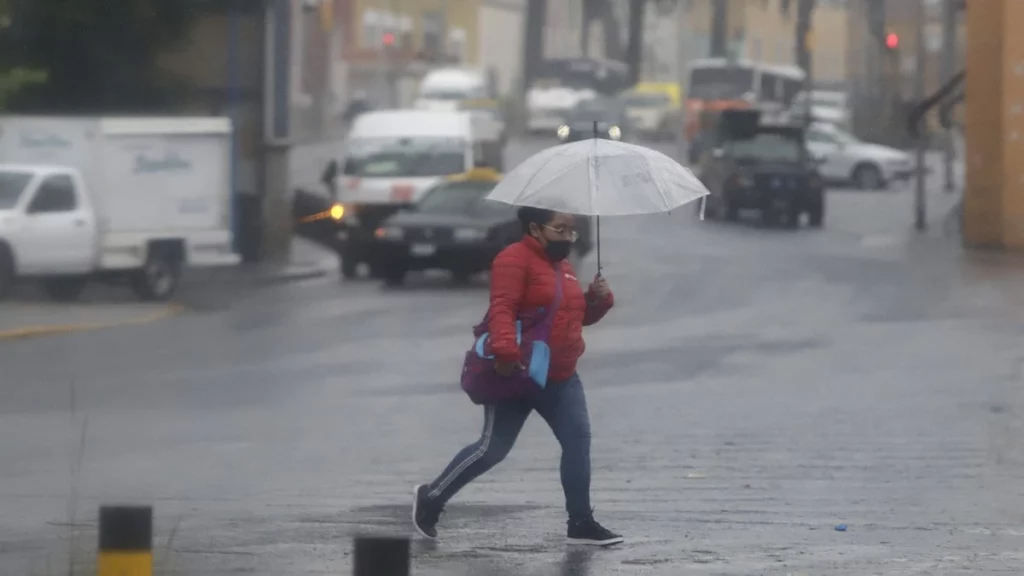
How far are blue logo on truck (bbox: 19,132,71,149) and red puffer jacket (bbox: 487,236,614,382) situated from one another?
17.5 metres

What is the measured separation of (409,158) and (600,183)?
79.3 ft

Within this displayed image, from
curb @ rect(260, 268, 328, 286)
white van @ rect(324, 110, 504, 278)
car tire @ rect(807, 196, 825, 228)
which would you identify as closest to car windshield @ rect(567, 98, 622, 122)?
car tire @ rect(807, 196, 825, 228)

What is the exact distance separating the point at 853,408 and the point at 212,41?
1939cm

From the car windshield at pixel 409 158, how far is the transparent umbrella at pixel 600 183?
2359cm

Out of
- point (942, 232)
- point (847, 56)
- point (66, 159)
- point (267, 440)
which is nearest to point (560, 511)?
point (267, 440)

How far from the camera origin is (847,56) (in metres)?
86.4

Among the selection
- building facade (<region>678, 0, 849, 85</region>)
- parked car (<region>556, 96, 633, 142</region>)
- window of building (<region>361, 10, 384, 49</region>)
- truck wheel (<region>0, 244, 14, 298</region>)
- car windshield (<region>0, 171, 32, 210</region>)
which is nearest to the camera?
truck wheel (<region>0, 244, 14, 298</region>)

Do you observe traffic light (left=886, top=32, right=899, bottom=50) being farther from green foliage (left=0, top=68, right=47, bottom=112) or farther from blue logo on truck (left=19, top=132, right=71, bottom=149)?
blue logo on truck (left=19, top=132, right=71, bottom=149)

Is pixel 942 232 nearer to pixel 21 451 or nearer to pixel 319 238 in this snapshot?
pixel 319 238

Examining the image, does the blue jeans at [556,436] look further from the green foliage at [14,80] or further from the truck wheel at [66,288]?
the green foliage at [14,80]

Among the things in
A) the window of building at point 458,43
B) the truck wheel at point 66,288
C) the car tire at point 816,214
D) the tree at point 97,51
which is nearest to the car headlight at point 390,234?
the truck wheel at point 66,288

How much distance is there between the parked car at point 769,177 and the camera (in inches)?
1532

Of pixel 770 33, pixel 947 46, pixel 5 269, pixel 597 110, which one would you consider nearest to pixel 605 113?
pixel 597 110

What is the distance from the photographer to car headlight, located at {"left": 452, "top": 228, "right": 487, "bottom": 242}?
26.5 m
